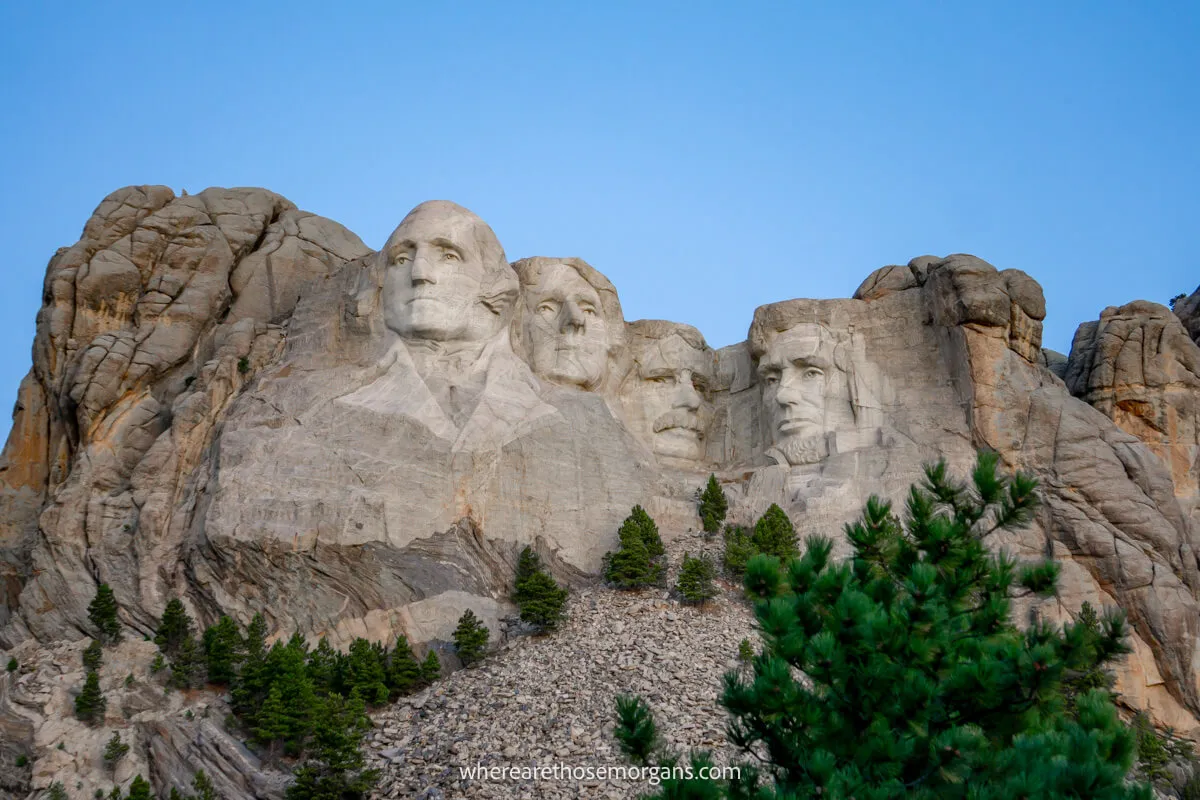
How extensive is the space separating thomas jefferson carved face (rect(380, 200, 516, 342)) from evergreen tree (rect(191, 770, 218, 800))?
439 inches

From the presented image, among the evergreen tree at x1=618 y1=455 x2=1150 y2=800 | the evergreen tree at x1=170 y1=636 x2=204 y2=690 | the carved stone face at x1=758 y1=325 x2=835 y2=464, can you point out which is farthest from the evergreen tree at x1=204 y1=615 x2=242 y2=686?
the carved stone face at x1=758 y1=325 x2=835 y2=464

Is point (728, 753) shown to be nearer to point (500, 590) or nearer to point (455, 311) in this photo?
point (500, 590)

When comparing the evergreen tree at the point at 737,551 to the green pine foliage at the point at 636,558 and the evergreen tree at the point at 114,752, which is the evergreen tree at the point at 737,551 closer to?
the green pine foliage at the point at 636,558

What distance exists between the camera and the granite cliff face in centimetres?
3072

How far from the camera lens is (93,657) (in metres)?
29.0

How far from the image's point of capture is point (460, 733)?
86.1ft

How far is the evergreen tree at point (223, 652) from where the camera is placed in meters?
28.5

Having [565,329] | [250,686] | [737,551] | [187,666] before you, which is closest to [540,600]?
[737,551]

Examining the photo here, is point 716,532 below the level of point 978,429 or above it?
below

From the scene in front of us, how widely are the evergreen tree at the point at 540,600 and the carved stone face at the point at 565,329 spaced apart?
6.50 meters

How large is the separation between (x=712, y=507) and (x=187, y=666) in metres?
11.3

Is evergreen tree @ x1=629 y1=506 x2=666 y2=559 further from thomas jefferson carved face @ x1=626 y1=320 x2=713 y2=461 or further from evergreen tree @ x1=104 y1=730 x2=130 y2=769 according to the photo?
evergreen tree @ x1=104 y1=730 x2=130 y2=769

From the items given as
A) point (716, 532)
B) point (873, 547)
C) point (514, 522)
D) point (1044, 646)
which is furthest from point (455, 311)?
point (1044, 646)

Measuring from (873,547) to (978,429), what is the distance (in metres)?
14.6
